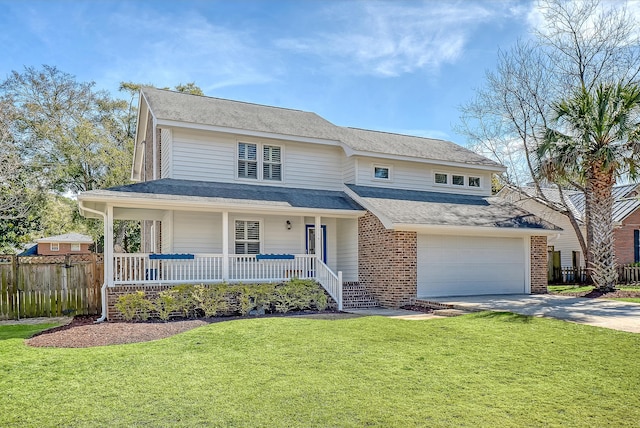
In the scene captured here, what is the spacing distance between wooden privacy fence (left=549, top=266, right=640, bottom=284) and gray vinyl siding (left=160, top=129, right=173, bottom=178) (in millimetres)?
18424

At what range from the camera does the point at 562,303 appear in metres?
13.5

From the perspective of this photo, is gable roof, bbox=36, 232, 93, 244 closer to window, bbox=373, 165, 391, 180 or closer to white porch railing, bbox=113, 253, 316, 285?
white porch railing, bbox=113, 253, 316, 285

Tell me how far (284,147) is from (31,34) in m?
8.17

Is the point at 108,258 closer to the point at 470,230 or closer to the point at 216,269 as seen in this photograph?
the point at 216,269

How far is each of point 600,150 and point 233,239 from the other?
12738mm

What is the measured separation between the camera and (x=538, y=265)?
57.6ft

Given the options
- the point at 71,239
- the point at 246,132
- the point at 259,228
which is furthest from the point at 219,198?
the point at 71,239

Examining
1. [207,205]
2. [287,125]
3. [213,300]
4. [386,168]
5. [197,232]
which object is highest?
[287,125]

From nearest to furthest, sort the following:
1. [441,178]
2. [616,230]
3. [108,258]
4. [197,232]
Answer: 1. [108,258]
2. [197,232]
3. [441,178]
4. [616,230]

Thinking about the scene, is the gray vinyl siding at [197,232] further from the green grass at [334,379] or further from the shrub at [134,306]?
the green grass at [334,379]

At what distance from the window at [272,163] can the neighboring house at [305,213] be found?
0.05 metres

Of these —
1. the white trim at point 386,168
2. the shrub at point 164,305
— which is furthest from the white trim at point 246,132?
the shrub at point 164,305

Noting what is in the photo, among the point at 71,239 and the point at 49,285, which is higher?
the point at 71,239

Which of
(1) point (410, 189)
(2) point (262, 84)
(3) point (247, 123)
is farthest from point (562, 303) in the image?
(2) point (262, 84)
